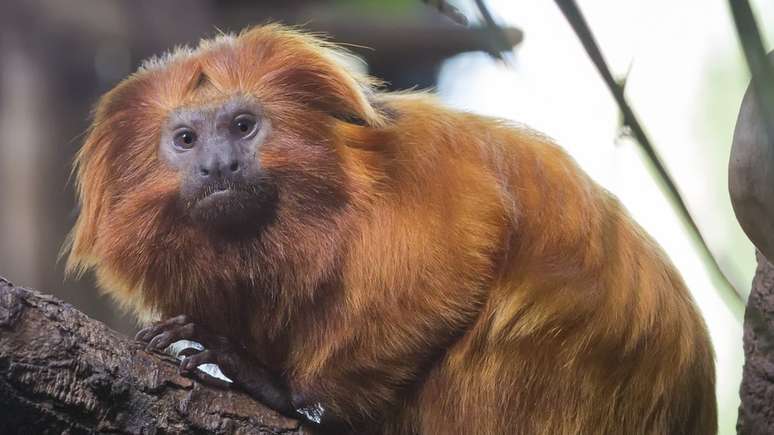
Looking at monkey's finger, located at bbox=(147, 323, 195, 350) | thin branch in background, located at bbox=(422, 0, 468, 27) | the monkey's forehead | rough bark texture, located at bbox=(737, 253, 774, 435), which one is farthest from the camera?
the monkey's forehead

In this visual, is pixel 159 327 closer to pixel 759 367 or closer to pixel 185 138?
pixel 185 138

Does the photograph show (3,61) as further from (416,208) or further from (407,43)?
(416,208)

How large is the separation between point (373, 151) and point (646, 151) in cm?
228

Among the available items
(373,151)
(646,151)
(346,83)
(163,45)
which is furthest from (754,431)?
(163,45)

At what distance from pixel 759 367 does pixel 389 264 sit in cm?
142

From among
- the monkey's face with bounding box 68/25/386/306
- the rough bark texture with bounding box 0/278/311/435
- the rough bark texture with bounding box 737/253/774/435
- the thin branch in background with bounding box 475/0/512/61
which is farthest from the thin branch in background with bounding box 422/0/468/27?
the rough bark texture with bounding box 737/253/774/435

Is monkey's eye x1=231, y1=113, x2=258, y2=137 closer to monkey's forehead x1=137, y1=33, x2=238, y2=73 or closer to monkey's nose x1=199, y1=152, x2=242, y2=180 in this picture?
monkey's nose x1=199, y1=152, x2=242, y2=180

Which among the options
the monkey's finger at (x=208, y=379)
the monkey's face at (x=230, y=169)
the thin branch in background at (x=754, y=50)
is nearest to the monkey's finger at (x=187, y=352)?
the monkey's finger at (x=208, y=379)

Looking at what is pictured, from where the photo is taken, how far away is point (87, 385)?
238 centimetres

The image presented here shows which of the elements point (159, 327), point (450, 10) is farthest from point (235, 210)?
point (450, 10)

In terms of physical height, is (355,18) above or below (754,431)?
above

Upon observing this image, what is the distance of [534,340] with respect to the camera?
3055 mm

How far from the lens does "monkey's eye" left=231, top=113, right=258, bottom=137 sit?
3.20 meters

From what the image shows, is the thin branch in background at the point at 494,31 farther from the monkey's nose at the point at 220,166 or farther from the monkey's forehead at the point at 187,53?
the monkey's forehead at the point at 187,53
